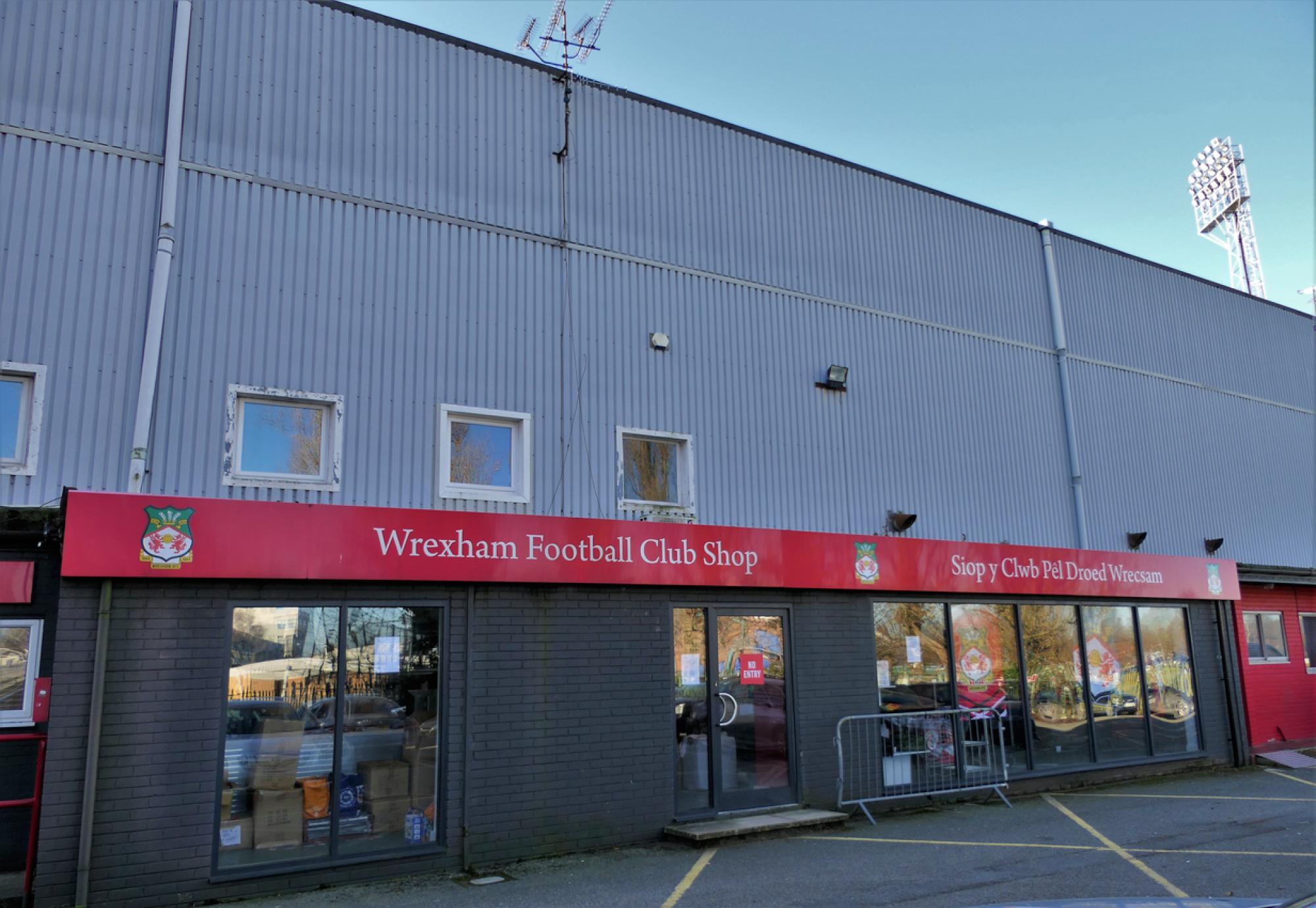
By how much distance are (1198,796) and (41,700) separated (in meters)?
12.9

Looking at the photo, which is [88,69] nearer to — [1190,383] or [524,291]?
[524,291]

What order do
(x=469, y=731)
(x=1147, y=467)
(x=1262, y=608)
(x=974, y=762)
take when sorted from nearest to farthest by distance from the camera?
1. (x=469, y=731)
2. (x=974, y=762)
3. (x=1147, y=467)
4. (x=1262, y=608)

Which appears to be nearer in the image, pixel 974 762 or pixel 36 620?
pixel 36 620

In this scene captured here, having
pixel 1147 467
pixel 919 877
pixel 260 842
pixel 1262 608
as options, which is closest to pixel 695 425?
pixel 919 877

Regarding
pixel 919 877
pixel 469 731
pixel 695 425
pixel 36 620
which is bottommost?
pixel 919 877

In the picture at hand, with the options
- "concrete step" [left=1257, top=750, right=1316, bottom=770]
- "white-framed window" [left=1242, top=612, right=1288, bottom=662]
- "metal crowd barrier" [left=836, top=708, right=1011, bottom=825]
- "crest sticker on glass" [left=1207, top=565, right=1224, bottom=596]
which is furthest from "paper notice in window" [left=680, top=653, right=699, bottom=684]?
"white-framed window" [left=1242, top=612, right=1288, bottom=662]

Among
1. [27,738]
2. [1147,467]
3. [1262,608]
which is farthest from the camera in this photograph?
[1262,608]

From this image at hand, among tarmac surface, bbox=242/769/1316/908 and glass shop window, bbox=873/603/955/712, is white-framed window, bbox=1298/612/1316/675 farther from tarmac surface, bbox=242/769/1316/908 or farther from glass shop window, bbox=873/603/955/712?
glass shop window, bbox=873/603/955/712

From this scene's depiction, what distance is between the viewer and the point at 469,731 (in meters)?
9.10

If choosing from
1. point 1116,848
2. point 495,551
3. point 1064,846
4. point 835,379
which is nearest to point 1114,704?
point 1116,848

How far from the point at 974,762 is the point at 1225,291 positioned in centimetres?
1127

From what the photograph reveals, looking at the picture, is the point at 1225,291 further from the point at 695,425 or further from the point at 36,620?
the point at 36,620

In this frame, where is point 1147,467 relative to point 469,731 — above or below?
above

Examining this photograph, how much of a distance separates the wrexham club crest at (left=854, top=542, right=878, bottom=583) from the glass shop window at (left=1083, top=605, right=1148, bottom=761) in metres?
4.41
